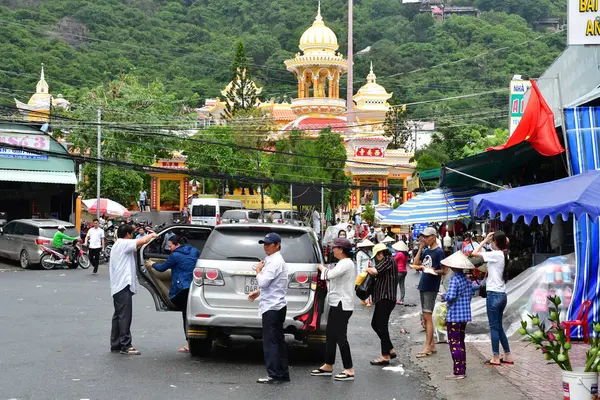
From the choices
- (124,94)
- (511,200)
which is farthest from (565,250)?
(124,94)

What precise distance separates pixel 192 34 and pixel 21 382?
113 metres

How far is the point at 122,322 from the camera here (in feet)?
37.8

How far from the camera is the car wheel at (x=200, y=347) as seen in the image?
448 inches

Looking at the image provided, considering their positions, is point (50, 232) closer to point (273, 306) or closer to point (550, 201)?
point (273, 306)

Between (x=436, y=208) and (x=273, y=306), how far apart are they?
965 centimetres

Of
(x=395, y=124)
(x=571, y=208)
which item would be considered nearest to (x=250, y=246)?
(x=571, y=208)

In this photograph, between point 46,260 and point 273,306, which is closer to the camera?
point 273,306

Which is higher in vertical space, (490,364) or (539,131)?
(539,131)

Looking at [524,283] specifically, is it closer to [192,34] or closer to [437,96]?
[437,96]

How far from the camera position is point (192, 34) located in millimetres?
119188

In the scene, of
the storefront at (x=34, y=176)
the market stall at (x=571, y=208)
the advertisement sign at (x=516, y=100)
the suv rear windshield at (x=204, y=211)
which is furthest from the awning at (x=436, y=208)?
the suv rear windshield at (x=204, y=211)

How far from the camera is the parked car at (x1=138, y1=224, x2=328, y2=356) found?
10805 mm

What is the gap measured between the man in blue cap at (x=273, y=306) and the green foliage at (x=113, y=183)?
43135mm

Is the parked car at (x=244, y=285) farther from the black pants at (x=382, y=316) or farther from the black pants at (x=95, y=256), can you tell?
the black pants at (x=95, y=256)
